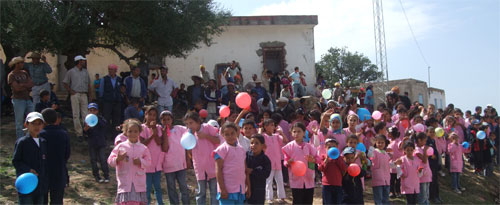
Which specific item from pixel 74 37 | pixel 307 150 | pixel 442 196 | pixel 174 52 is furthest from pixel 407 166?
pixel 74 37

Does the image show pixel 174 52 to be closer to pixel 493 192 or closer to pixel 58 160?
pixel 58 160

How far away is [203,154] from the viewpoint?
6.07 meters

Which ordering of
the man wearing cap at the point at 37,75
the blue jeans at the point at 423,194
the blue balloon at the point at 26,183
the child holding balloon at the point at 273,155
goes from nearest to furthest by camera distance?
1. the blue balloon at the point at 26,183
2. the child holding balloon at the point at 273,155
3. the blue jeans at the point at 423,194
4. the man wearing cap at the point at 37,75

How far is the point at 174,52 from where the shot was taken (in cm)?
Result: 1173

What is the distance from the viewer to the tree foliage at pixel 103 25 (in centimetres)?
947

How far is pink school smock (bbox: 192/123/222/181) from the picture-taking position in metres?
6.00

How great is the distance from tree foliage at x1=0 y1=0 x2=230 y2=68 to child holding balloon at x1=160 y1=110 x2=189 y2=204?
480 centimetres

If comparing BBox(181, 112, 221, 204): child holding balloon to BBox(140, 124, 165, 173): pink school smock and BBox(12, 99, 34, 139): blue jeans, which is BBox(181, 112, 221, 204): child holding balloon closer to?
BBox(140, 124, 165, 173): pink school smock

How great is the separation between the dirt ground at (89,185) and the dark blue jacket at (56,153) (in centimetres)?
140

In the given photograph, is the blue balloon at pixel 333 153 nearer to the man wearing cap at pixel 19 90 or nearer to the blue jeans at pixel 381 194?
the blue jeans at pixel 381 194

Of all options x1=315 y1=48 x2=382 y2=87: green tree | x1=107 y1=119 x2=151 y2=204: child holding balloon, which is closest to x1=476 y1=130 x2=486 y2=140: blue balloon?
x1=107 y1=119 x2=151 y2=204: child holding balloon

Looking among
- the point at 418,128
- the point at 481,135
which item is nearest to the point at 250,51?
the point at 481,135

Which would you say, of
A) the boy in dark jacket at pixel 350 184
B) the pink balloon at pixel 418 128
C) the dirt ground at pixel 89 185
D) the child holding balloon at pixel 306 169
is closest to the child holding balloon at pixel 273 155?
the dirt ground at pixel 89 185

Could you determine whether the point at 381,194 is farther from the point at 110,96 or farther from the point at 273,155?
the point at 110,96
